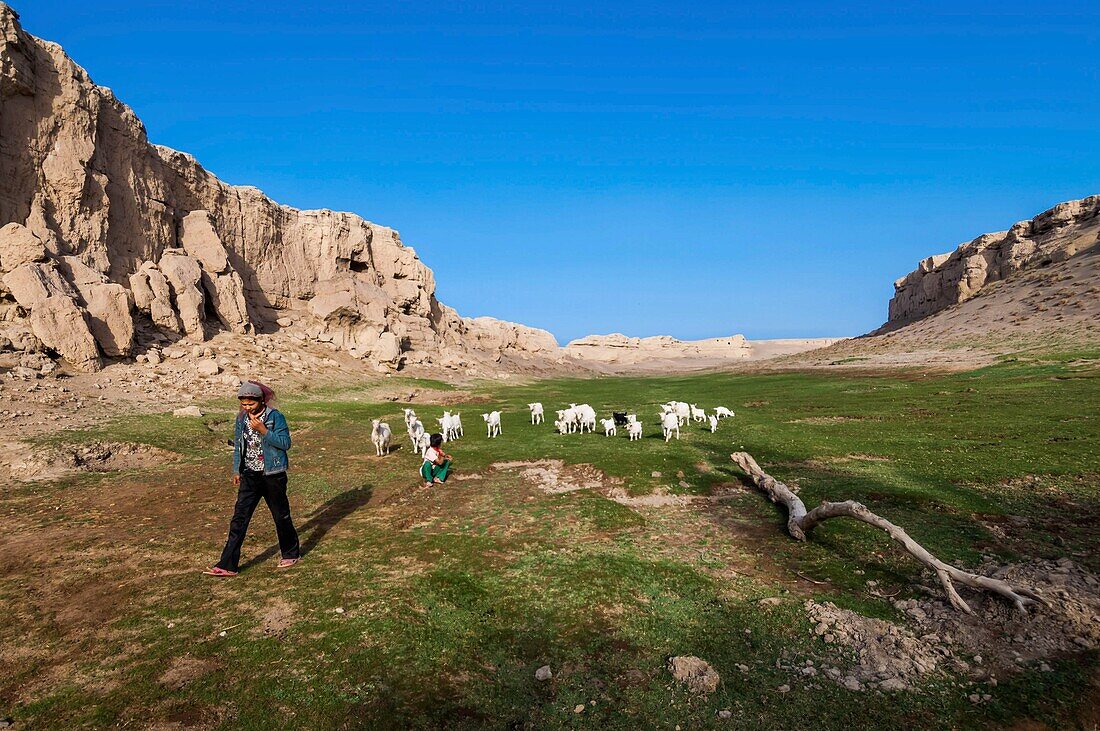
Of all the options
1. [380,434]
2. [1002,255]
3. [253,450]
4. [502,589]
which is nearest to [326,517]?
[253,450]

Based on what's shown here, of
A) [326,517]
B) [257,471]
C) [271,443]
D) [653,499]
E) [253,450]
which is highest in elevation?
[271,443]

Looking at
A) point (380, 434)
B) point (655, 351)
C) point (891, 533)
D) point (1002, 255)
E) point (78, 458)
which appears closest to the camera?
point (891, 533)

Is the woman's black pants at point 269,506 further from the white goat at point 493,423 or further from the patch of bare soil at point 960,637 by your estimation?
the white goat at point 493,423

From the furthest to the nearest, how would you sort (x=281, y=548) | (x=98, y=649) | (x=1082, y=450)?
(x=1082, y=450), (x=281, y=548), (x=98, y=649)

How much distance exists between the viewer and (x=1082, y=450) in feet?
40.0

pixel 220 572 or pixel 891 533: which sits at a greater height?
pixel 891 533

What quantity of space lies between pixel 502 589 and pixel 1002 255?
121 meters

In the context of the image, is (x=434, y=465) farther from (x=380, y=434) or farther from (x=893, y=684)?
(x=893, y=684)

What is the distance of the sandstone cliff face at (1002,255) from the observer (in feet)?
240

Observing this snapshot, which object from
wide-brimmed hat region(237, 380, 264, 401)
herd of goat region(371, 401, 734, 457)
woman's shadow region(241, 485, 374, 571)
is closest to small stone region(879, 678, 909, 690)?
woman's shadow region(241, 485, 374, 571)

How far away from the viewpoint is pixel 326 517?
10.7 meters

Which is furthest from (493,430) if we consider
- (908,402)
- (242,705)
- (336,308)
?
(336,308)

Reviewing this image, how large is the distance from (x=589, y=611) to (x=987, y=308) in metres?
85.4

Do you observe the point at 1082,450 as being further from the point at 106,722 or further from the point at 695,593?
the point at 106,722
